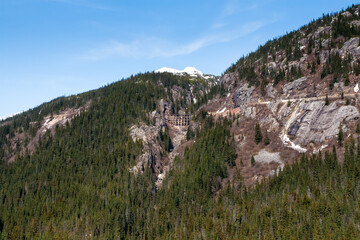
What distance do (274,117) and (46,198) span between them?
470 ft

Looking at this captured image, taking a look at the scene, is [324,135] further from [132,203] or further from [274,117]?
[132,203]

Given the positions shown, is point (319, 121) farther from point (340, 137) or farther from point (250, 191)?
point (250, 191)

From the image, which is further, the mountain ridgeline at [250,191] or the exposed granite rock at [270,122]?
the exposed granite rock at [270,122]

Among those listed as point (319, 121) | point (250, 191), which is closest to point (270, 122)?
point (319, 121)

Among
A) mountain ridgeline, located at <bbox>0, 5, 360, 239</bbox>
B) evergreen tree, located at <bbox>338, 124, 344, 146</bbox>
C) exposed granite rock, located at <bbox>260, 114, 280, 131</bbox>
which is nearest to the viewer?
mountain ridgeline, located at <bbox>0, 5, 360, 239</bbox>

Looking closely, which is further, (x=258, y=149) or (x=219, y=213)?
(x=258, y=149)

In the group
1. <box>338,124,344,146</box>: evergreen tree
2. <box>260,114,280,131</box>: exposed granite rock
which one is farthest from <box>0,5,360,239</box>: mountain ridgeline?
<box>260,114,280,131</box>: exposed granite rock

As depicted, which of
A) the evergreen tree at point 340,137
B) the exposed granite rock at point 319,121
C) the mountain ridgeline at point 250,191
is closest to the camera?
the mountain ridgeline at point 250,191

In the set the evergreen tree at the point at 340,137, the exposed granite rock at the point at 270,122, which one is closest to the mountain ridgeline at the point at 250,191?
the evergreen tree at the point at 340,137

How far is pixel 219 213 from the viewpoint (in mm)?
143625

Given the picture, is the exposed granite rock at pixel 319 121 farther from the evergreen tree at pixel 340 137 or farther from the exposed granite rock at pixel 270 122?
the exposed granite rock at pixel 270 122

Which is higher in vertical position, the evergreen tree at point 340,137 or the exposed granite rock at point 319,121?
the exposed granite rock at point 319,121

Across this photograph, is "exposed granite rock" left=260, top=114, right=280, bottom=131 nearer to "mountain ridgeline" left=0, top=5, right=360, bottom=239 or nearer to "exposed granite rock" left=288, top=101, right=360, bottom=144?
"mountain ridgeline" left=0, top=5, right=360, bottom=239

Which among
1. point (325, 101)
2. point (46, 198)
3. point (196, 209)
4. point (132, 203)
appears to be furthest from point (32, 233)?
point (325, 101)
